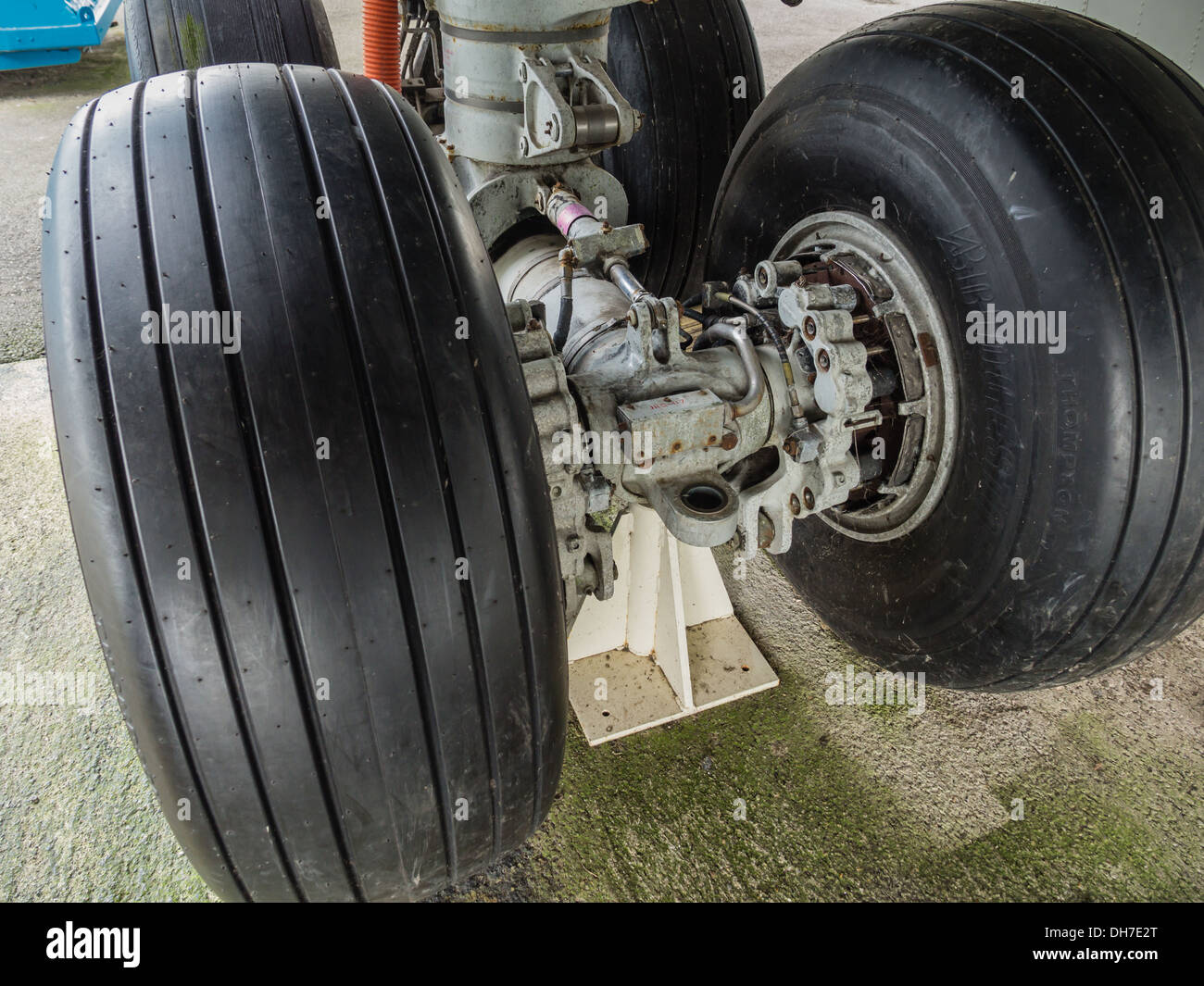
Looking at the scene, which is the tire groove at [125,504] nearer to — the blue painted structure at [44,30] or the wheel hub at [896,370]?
the wheel hub at [896,370]

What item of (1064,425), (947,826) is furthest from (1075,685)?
(1064,425)

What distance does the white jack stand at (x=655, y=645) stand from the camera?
5.65 feet

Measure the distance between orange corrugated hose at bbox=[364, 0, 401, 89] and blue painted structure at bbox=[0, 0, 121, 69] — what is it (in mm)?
3924

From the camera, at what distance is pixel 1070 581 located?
1.24 m

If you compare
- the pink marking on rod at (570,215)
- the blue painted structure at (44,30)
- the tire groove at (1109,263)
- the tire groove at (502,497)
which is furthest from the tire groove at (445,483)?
the blue painted structure at (44,30)

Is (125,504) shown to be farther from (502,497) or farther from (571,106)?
(571,106)

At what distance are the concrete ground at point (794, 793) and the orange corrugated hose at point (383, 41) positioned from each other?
1699mm

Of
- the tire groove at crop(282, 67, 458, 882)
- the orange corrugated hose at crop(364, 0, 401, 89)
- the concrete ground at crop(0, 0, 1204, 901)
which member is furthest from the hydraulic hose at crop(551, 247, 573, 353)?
the orange corrugated hose at crop(364, 0, 401, 89)

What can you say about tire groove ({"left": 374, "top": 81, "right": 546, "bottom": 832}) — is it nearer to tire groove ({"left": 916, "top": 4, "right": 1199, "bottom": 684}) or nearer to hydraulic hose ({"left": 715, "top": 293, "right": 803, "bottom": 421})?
hydraulic hose ({"left": 715, "top": 293, "right": 803, "bottom": 421})

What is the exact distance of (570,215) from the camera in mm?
1711

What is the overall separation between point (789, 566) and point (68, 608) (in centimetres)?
162

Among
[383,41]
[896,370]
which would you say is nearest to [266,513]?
[896,370]

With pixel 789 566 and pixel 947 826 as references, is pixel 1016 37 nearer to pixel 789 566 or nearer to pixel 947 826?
pixel 789 566

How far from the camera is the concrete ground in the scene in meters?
1.43
